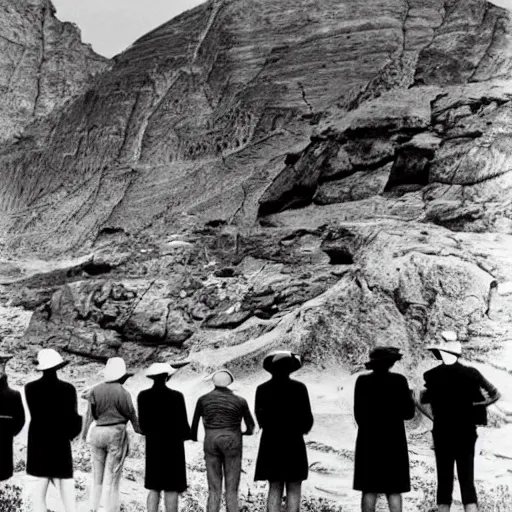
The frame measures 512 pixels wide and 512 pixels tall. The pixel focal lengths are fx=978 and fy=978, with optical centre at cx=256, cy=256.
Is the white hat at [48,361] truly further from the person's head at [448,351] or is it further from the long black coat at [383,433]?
the person's head at [448,351]

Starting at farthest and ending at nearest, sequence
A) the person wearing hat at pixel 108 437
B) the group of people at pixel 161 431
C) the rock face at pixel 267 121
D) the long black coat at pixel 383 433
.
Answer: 1. the rock face at pixel 267 121
2. the person wearing hat at pixel 108 437
3. the group of people at pixel 161 431
4. the long black coat at pixel 383 433

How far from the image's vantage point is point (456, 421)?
8.42 metres

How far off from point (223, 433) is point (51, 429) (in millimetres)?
1526

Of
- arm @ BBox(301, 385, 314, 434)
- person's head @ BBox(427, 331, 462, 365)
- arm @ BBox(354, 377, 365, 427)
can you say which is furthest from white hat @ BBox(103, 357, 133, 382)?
person's head @ BBox(427, 331, 462, 365)

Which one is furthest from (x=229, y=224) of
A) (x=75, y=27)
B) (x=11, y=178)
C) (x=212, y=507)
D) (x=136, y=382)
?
(x=75, y=27)

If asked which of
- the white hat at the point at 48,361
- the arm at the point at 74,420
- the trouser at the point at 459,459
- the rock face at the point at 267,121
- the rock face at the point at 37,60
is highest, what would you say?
the rock face at the point at 37,60

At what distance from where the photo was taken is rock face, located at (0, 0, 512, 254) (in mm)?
26719

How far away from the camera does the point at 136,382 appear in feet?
69.3

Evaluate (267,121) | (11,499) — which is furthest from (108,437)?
(267,121)

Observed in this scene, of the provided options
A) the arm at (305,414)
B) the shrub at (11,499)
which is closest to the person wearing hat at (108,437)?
the shrub at (11,499)

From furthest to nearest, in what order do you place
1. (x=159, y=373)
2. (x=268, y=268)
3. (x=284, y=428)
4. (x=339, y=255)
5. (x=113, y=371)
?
(x=268, y=268)
(x=339, y=255)
(x=113, y=371)
(x=159, y=373)
(x=284, y=428)

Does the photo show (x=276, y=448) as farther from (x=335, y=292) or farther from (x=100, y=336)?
(x=100, y=336)

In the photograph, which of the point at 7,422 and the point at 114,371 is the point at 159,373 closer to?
the point at 114,371

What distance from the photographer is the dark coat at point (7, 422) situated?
868 cm
